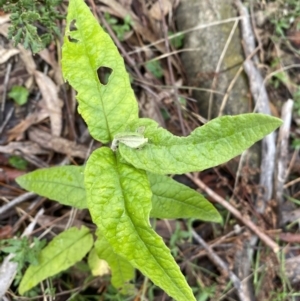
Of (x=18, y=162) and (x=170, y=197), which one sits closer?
(x=170, y=197)

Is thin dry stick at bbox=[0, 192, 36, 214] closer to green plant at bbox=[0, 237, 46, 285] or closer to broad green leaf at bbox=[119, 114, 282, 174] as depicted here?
green plant at bbox=[0, 237, 46, 285]

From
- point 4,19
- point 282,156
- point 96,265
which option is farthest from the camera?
point 282,156

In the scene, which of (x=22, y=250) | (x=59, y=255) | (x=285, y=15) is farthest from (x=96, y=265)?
(x=285, y=15)

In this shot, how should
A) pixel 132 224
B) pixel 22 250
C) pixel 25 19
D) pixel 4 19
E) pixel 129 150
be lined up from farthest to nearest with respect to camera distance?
1. pixel 4 19
2. pixel 22 250
3. pixel 25 19
4. pixel 129 150
5. pixel 132 224

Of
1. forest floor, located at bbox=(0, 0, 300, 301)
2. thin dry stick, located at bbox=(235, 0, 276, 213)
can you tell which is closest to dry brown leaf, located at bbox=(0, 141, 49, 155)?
forest floor, located at bbox=(0, 0, 300, 301)

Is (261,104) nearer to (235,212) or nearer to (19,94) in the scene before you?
(235,212)

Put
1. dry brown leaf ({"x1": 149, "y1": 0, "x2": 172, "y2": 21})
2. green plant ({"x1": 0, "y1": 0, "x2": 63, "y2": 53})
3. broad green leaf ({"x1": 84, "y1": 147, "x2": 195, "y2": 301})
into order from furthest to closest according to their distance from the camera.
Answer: dry brown leaf ({"x1": 149, "y1": 0, "x2": 172, "y2": 21}) → green plant ({"x1": 0, "y1": 0, "x2": 63, "y2": 53}) → broad green leaf ({"x1": 84, "y1": 147, "x2": 195, "y2": 301})

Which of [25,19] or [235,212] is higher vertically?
[25,19]

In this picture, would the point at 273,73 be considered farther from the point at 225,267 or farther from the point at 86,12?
the point at 86,12
